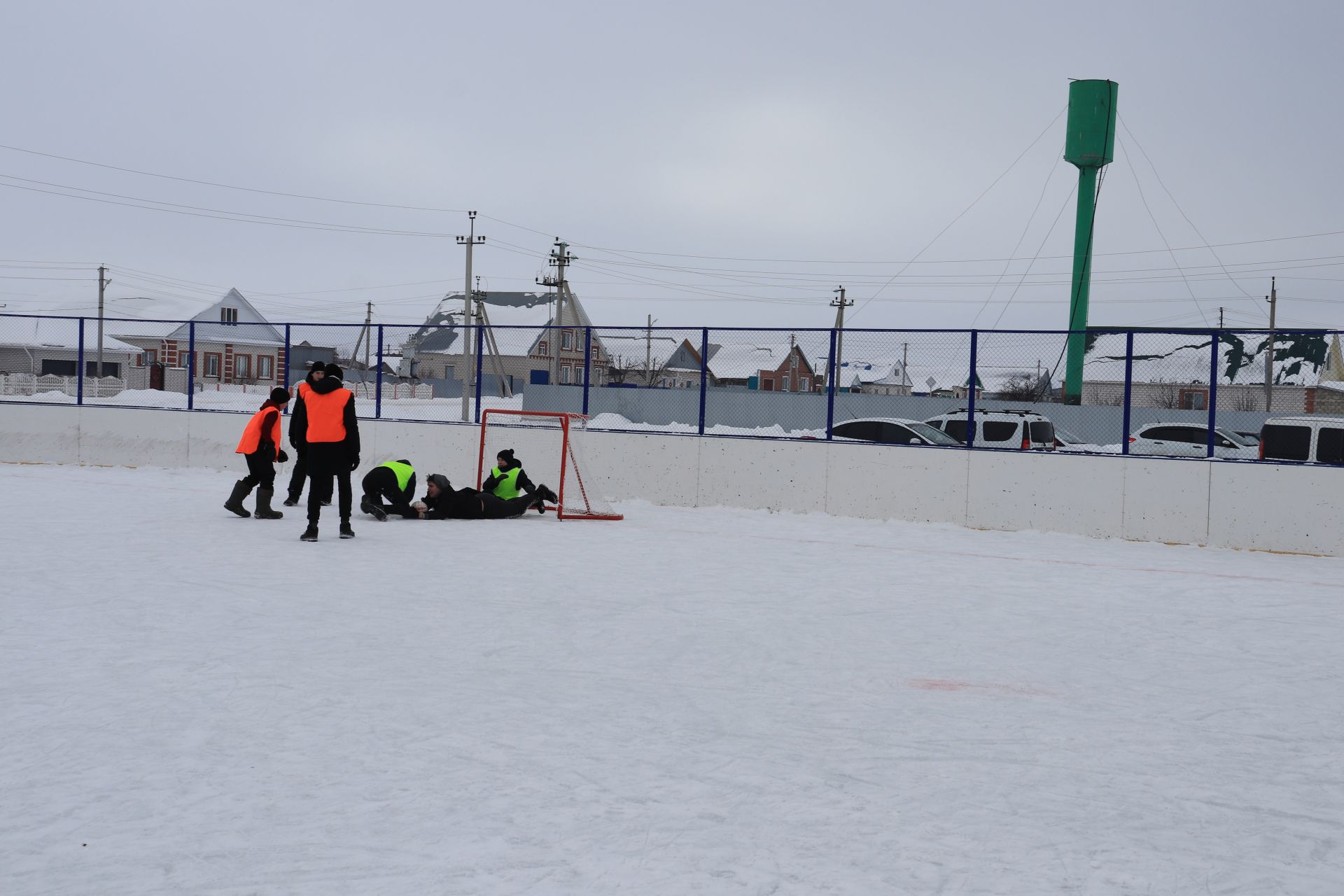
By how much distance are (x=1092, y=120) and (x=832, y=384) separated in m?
15.4

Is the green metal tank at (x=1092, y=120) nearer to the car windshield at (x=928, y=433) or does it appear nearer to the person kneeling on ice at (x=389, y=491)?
the car windshield at (x=928, y=433)

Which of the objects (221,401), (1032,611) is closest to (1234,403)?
(1032,611)

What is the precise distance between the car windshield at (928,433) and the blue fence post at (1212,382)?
3.69 metres

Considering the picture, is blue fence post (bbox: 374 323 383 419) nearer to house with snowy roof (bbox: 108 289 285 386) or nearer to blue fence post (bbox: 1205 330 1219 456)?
house with snowy roof (bbox: 108 289 285 386)

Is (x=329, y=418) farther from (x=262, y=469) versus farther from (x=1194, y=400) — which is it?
(x=1194, y=400)

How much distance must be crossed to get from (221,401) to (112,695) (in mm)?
15072

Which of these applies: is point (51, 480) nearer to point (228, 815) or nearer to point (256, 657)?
point (256, 657)

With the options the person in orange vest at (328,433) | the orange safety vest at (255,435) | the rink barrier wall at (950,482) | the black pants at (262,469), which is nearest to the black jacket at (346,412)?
the person in orange vest at (328,433)

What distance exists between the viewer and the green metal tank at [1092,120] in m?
26.4

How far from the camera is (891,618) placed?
775cm

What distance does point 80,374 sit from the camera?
61.1 ft

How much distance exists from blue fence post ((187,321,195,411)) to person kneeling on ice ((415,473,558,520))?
670 cm

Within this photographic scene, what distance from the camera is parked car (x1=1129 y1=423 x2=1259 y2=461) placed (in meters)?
15.4

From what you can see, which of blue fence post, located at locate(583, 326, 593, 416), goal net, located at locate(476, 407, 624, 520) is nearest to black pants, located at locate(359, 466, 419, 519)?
goal net, located at locate(476, 407, 624, 520)
